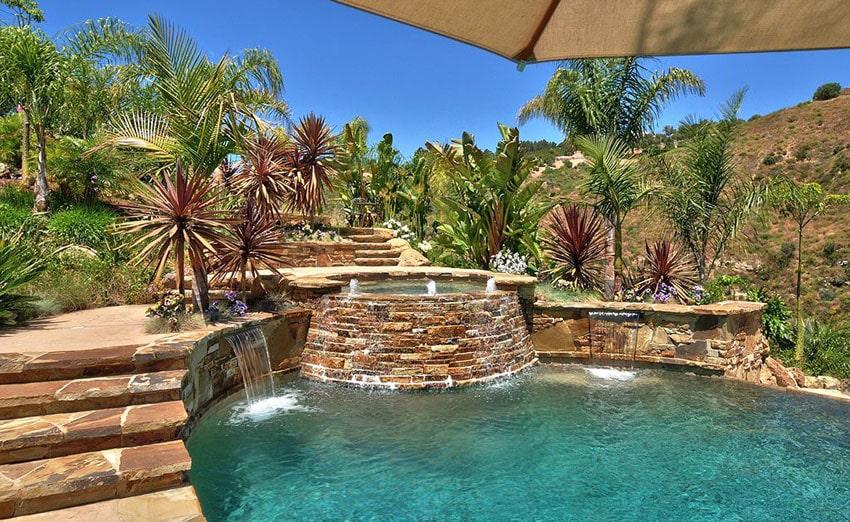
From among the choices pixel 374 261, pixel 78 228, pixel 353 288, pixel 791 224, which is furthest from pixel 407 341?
pixel 791 224

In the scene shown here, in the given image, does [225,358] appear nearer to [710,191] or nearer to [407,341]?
[407,341]

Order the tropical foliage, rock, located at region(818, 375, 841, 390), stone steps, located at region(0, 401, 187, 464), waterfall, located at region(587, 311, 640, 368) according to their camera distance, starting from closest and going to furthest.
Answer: stone steps, located at region(0, 401, 187, 464)
rock, located at region(818, 375, 841, 390)
waterfall, located at region(587, 311, 640, 368)
the tropical foliage

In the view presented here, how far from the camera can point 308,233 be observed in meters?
13.5

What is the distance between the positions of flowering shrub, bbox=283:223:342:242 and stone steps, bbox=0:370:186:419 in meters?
8.98

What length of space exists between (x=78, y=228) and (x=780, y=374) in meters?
14.5

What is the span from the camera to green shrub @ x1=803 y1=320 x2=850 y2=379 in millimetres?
9336

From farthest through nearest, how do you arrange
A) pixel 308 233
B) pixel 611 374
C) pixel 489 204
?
pixel 308 233, pixel 489 204, pixel 611 374

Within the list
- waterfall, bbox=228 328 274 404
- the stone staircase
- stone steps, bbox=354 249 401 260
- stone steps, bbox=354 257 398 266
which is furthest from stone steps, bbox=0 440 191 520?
stone steps, bbox=354 249 401 260

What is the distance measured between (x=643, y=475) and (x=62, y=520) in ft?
15.7


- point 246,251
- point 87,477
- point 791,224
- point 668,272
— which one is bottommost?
point 87,477

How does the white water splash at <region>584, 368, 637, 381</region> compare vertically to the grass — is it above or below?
below

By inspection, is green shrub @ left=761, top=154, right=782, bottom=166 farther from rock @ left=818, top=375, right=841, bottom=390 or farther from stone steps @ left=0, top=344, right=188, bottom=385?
stone steps @ left=0, top=344, right=188, bottom=385

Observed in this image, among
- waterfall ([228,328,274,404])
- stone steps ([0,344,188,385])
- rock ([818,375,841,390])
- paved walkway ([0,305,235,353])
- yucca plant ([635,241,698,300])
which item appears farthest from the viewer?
yucca plant ([635,241,698,300])

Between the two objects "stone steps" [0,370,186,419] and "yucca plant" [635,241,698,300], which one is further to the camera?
"yucca plant" [635,241,698,300]
